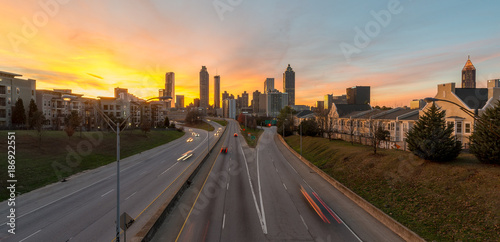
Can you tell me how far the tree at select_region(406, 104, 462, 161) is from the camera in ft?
73.2

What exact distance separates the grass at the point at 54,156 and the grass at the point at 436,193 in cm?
3559

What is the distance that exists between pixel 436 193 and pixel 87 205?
30.1 m

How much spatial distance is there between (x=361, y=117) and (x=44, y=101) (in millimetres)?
99541

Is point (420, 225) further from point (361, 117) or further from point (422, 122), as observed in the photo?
point (361, 117)

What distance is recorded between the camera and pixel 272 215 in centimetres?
1841

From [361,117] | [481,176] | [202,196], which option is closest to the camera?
[481,176]

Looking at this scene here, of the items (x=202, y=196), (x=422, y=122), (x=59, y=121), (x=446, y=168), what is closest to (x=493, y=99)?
(x=422, y=122)

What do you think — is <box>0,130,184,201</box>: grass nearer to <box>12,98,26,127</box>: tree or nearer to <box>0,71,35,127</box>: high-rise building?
<box>12,98,26,127</box>: tree

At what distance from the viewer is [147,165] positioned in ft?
127

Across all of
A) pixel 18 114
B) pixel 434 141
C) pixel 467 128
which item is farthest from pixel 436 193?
pixel 18 114

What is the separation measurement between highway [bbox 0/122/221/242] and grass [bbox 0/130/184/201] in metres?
2.26

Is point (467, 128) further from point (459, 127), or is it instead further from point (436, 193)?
point (436, 193)

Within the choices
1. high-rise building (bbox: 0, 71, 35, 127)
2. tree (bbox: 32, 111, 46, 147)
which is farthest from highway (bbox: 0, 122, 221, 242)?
high-rise building (bbox: 0, 71, 35, 127)

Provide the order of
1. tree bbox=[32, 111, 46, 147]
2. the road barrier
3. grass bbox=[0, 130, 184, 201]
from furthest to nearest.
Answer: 1. tree bbox=[32, 111, 46, 147]
2. grass bbox=[0, 130, 184, 201]
3. the road barrier
